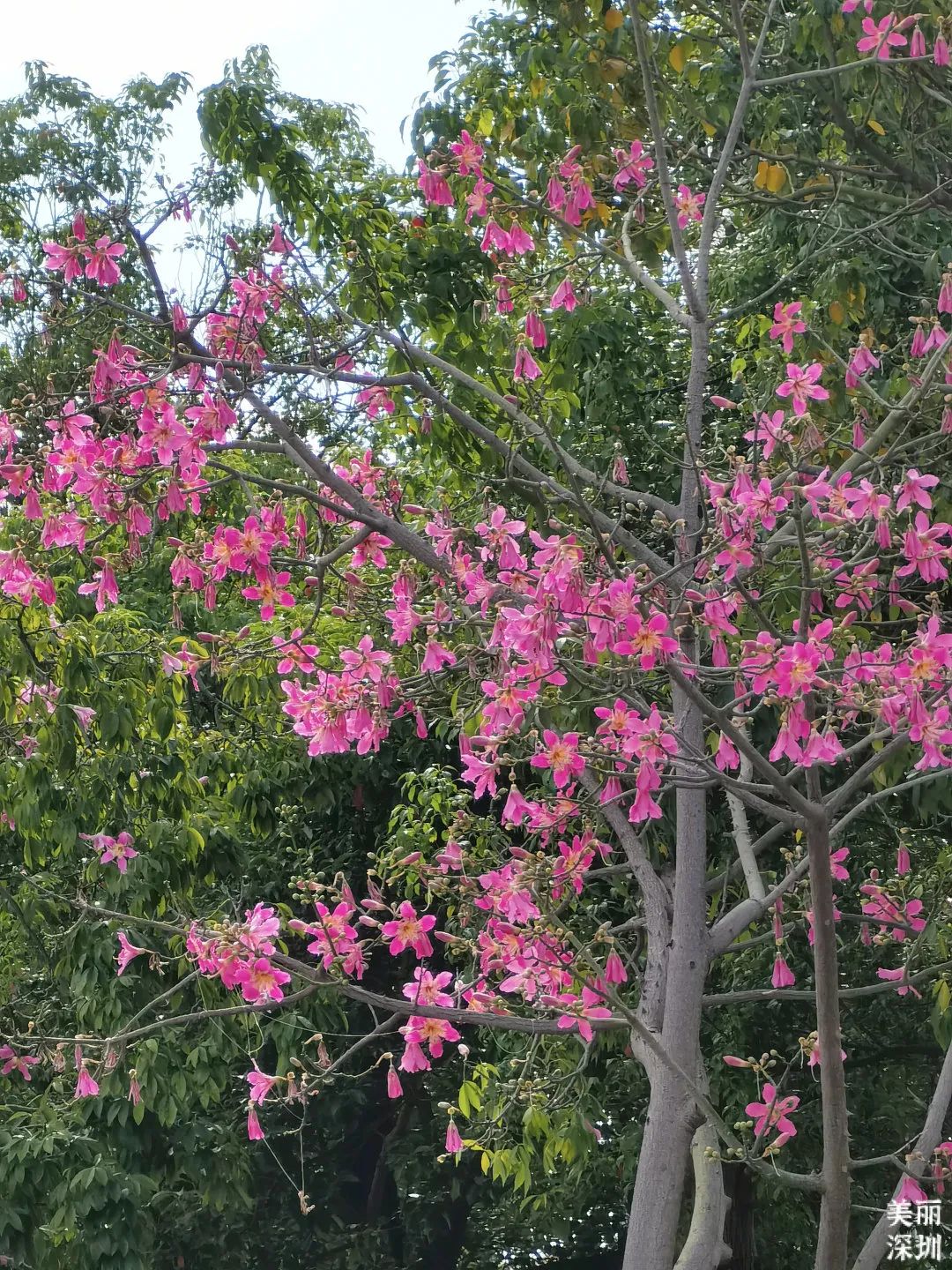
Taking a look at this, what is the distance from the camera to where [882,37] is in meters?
3.69

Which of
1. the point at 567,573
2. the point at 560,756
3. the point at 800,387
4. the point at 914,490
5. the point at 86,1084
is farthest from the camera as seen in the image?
the point at 86,1084

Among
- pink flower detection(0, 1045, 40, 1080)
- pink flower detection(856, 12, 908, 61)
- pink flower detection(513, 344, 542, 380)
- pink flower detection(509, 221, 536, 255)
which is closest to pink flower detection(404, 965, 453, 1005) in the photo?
pink flower detection(513, 344, 542, 380)

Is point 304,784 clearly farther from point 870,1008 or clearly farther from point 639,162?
point 639,162

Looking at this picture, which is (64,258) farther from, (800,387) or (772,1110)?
(772,1110)

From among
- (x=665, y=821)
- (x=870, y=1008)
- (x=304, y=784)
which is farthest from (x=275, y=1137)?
(x=665, y=821)

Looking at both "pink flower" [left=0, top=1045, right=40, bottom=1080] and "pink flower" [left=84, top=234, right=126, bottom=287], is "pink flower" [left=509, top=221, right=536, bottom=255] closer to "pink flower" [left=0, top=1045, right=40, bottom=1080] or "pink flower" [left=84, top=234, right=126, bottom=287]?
"pink flower" [left=84, top=234, right=126, bottom=287]

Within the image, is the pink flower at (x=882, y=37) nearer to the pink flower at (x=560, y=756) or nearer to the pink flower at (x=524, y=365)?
the pink flower at (x=524, y=365)

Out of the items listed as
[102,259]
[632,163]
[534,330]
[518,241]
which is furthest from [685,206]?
[102,259]

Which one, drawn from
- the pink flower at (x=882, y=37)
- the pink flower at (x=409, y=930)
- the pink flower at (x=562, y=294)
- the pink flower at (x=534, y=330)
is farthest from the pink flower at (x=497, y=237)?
the pink flower at (x=409, y=930)

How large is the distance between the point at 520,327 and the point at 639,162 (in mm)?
627

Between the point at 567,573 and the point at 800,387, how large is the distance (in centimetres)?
101

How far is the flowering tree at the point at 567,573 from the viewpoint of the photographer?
2.84m

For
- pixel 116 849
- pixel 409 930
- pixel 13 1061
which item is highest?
pixel 116 849

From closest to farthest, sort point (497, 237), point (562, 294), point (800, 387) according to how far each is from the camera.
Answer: point (800, 387), point (562, 294), point (497, 237)
